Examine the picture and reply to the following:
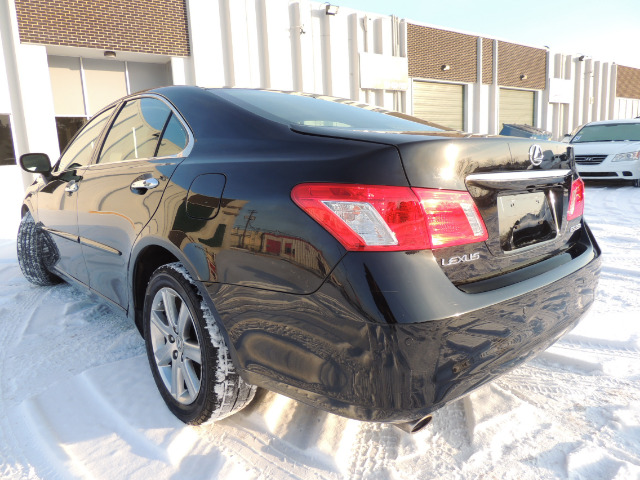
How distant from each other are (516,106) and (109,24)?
748 inches

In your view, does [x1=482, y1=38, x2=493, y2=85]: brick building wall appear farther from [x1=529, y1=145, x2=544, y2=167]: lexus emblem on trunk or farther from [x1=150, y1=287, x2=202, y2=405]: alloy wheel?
[x1=150, y1=287, x2=202, y2=405]: alloy wheel

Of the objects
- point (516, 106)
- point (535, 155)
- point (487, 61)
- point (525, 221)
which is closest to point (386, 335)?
point (525, 221)

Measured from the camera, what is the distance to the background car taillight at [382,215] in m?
1.36

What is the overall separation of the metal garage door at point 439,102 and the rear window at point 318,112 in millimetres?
15469

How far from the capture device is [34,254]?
385cm

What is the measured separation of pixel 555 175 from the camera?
1873mm

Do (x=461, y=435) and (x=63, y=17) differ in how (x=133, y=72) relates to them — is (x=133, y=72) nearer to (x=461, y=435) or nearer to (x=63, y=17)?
(x=63, y=17)

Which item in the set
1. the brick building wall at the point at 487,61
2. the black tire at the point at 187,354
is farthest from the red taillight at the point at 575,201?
the brick building wall at the point at 487,61

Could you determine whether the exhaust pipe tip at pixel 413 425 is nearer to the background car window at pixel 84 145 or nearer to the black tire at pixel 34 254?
the background car window at pixel 84 145

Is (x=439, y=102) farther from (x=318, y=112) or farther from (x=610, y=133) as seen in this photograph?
(x=318, y=112)

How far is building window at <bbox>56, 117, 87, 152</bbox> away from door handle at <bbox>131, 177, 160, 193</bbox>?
10.3m

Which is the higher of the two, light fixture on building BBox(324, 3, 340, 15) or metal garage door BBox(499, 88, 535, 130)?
light fixture on building BBox(324, 3, 340, 15)

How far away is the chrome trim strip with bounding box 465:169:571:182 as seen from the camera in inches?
60.2

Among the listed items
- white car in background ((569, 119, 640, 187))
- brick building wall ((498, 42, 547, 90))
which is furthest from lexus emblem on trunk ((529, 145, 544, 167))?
brick building wall ((498, 42, 547, 90))
